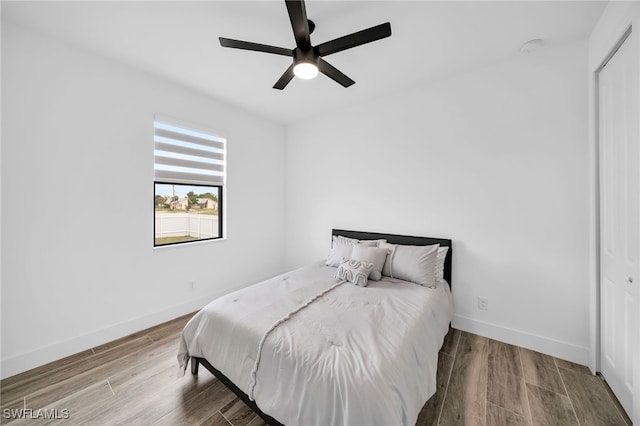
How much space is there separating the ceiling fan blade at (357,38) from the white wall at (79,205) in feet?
6.92

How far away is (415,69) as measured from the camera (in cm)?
252

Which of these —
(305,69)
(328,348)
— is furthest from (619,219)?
(305,69)

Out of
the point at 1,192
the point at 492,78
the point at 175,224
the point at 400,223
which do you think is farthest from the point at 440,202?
the point at 1,192

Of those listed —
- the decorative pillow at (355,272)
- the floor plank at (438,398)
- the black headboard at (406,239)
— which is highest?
the black headboard at (406,239)

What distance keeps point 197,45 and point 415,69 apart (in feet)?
6.90

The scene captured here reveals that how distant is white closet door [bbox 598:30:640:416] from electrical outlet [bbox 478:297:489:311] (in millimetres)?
777

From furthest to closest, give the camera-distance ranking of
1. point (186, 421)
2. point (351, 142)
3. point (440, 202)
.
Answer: point (351, 142), point (440, 202), point (186, 421)

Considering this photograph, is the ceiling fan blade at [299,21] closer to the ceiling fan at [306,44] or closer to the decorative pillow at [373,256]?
the ceiling fan at [306,44]

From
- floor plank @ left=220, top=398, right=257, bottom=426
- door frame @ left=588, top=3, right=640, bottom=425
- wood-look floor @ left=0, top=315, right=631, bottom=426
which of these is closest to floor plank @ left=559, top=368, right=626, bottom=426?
wood-look floor @ left=0, top=315, right=631, bottom=426

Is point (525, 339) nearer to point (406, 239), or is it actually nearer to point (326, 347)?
point (406, 239)

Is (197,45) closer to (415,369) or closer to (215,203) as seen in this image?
(215,203)

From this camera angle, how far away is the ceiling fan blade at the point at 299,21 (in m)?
1.31

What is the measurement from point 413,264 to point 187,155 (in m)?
2.93

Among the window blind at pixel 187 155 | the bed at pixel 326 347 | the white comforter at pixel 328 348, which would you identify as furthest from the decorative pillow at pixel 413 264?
the window blind at pixel 187 155
